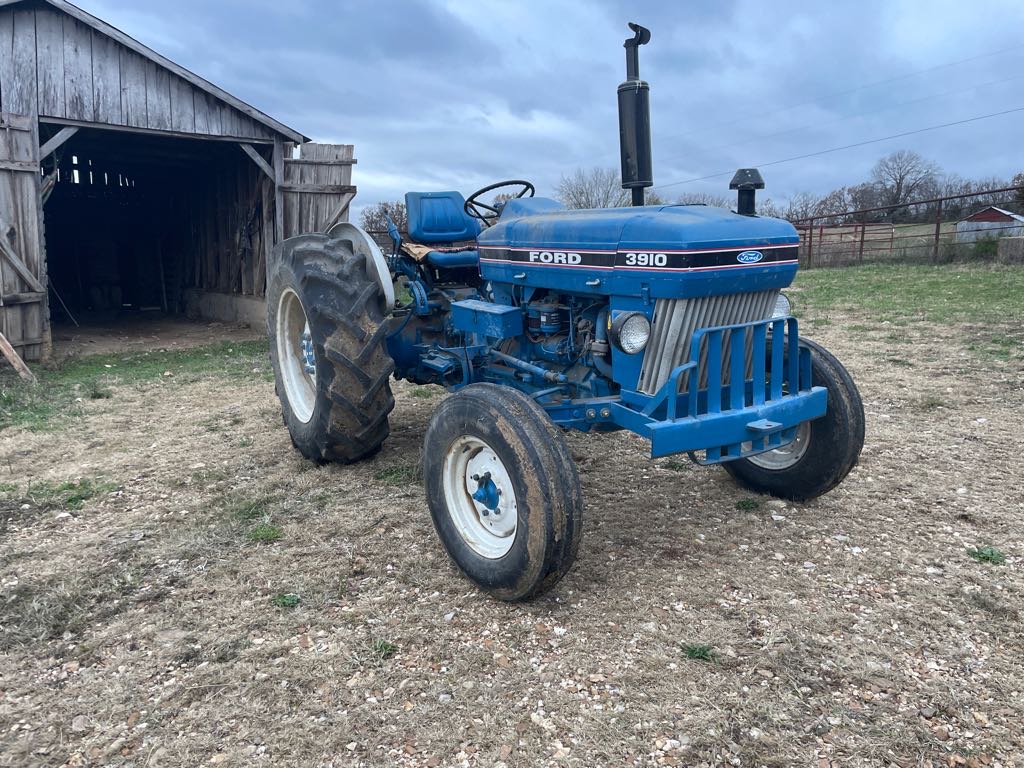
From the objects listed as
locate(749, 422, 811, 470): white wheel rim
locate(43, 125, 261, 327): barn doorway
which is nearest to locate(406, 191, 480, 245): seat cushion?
locate(749, 422, 811, 470): white wheel rim

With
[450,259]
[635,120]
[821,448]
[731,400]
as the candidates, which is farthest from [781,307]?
[450,259]

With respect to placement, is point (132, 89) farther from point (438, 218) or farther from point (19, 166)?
point (438, 218)

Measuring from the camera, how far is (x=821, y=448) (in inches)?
154

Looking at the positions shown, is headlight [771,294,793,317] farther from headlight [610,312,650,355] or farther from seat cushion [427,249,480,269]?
seat cushion [427,249,480,269]

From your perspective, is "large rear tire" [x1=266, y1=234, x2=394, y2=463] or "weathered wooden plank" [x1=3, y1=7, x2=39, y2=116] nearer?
"large rear tire" [x1=266, y1=234, x2=394, y2=463]

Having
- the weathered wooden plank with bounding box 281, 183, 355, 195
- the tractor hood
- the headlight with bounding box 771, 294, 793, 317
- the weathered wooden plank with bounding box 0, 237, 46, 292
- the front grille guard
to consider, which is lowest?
the front grille guard

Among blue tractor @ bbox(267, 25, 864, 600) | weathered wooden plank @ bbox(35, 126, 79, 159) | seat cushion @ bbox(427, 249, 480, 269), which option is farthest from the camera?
weathered wooden plank @ bbox(35, 126, 79, 159)

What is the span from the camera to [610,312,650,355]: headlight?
3.19 metres

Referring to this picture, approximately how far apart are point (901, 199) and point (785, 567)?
126 ft

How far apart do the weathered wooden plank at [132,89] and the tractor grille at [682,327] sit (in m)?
8.54

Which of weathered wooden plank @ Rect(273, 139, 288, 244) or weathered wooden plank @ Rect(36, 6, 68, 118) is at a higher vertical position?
weathered wooden plank @ Rect(36, 6, 68, 118)

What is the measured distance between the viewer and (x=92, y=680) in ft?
8.95

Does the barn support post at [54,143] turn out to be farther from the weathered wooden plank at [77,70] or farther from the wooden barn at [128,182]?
the weathered wooden plank at [77,70]

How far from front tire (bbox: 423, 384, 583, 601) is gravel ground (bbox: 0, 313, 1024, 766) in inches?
7.9
